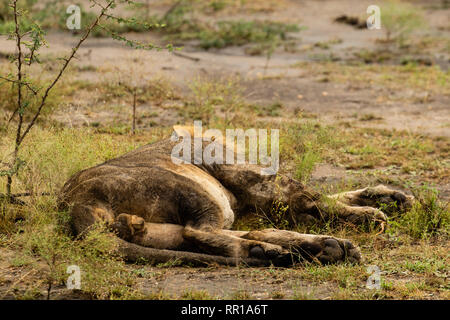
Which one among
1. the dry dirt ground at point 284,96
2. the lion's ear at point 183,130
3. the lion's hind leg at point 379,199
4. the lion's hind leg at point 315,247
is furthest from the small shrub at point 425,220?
the lion's ear at point 183,130

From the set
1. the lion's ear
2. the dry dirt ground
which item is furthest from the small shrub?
the lion's ear

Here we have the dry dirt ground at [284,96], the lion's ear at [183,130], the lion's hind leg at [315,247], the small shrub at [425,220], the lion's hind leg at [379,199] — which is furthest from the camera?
the lion's hind leg at [379,199]

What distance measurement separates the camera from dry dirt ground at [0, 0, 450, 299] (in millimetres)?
4746

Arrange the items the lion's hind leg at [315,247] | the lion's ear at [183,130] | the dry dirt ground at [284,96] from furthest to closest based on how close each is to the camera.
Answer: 1. the lion's ear at [183,130]
2. the lion's hind leg at [315,247]
3. the dry dirt ground at [284,96]

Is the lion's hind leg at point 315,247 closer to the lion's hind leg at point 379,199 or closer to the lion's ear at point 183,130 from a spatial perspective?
the lion's hind leg at point 379,199

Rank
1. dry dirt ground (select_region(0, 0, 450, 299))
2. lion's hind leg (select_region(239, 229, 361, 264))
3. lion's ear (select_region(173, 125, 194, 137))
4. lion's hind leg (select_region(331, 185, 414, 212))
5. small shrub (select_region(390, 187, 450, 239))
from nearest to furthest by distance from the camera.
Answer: dry dirt ground (select_region(0, 0, 450, 299)) < lion's hind leg (select_region(239, 229, 361, 264)) < small shrub (select_region(390, 187, 450, 239)) < lion's ear (select_region(173, 125, 194, 137)) < lion's hind leg (select_region(331, 185, 414, 212))

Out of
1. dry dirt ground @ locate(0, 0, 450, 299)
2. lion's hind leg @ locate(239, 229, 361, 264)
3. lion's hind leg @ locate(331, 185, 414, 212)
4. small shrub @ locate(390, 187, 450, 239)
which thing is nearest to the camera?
dry dirt ground @ locate(0, 0, 450, 299)

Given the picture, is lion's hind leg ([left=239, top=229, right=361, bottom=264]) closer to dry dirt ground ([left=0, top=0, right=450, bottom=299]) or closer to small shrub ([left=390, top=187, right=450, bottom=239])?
dry dirt ground ([left=0, top=0, right=450, bottom=299])

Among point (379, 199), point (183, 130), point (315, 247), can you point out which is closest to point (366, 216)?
point (379, 199)

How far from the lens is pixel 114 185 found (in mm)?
5383

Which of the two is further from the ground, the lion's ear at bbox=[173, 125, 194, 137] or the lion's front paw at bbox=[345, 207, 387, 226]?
the lion's ear at bbox=[173, 125, 194, 137]

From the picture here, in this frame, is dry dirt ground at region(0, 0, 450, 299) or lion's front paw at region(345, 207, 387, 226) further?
lion's front paw at region(345, 207, 387, 226)

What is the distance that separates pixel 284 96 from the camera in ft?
42.0

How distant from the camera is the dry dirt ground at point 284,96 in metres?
4.75
